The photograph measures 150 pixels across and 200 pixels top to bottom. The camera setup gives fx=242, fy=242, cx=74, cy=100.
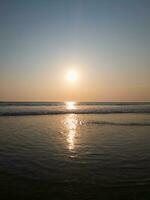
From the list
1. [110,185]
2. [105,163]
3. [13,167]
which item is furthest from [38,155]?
[110,185]

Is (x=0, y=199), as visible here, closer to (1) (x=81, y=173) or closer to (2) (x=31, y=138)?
(1) (x=81, y=173)

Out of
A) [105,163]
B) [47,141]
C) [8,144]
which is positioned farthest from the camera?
[47,141]

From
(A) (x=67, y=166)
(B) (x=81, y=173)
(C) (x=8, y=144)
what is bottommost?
(B) (x=81, y=173)

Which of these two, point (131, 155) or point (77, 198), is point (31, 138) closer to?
point (131, 155)

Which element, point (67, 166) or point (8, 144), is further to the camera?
point (8, 144)

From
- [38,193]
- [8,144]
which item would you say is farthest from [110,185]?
[8,144]

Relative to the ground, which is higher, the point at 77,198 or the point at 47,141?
the point at 47,141

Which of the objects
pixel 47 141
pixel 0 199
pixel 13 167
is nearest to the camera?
pixel 0 199

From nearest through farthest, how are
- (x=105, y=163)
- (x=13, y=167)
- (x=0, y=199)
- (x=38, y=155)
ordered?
(x=0, y=199), (x=13, y=167), (x=105, y=163), (x=38, y=155)

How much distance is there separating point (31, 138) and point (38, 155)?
13.6 feet

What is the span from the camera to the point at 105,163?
26.6 ft

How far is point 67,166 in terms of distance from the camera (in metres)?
7.78

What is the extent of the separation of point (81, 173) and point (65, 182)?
0.89m

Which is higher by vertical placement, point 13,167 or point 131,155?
point 131,155
